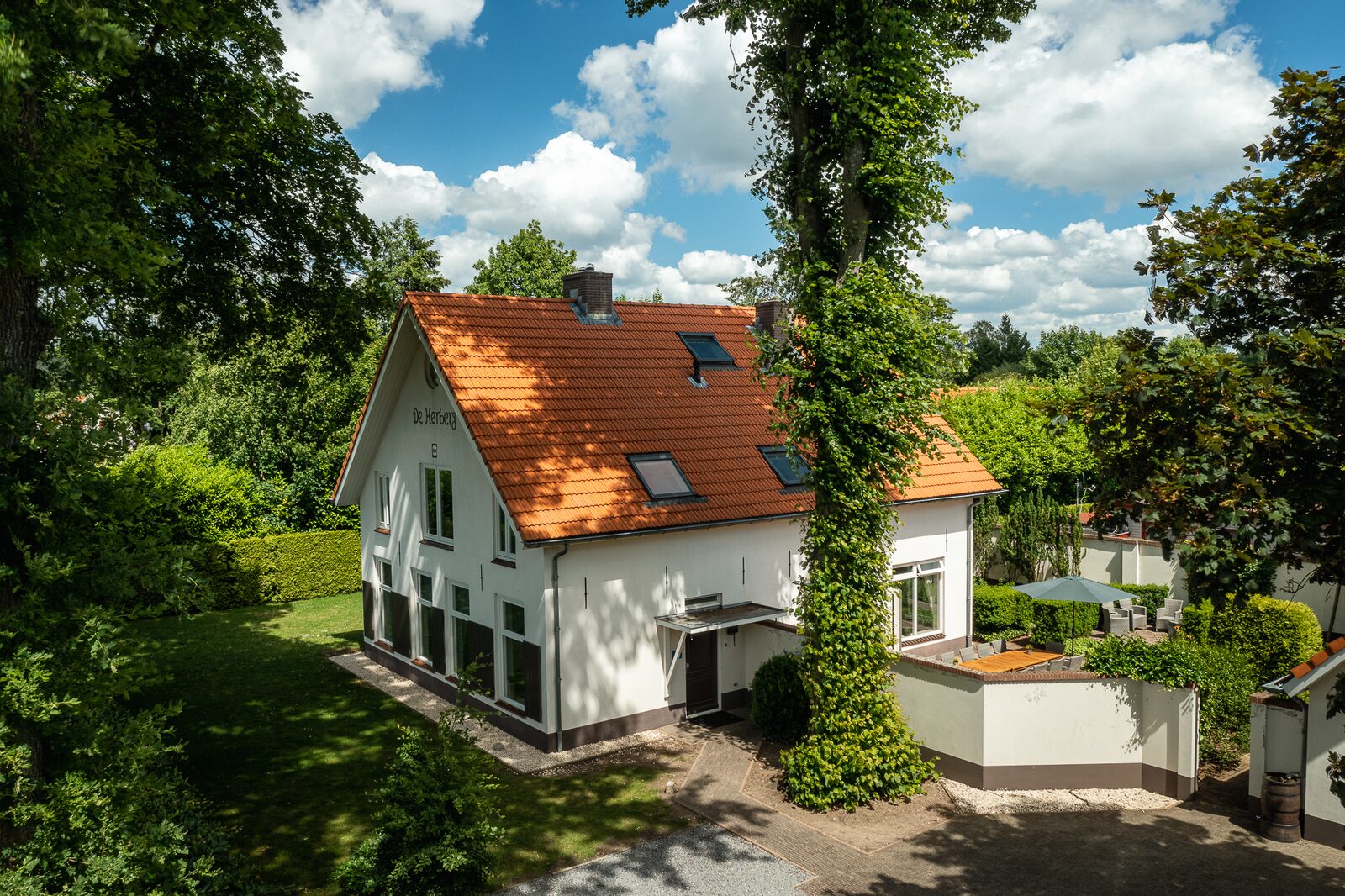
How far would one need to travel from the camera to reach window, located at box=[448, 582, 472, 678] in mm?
16062

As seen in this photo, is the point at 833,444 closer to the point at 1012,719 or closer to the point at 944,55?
the point at 1012,719

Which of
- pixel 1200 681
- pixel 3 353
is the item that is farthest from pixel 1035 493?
pixel 3 353

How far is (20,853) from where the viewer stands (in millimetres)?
7633

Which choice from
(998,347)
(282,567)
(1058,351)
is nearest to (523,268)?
(282,567)

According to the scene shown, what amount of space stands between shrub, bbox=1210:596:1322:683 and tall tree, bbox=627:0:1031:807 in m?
9.22

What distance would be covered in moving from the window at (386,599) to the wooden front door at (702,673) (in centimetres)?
696

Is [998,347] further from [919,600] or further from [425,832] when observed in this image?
[425,832]

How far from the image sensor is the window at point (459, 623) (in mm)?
16062

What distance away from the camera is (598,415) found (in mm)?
15680

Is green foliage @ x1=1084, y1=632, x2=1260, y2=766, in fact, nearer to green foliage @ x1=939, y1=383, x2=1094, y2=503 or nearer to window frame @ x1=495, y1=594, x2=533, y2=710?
window frame @ x1=495, y1=594, x2=533, y2=710

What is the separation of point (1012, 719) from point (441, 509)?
1018 centimetres

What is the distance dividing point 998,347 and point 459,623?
8687cm

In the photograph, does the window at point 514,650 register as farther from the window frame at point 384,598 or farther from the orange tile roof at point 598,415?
the window frame at point 384,598

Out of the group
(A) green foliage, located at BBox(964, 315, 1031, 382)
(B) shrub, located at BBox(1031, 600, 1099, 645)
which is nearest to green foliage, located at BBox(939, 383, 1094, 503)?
(B) shrub, located at BBox(1031, 600, 1099, 645)
